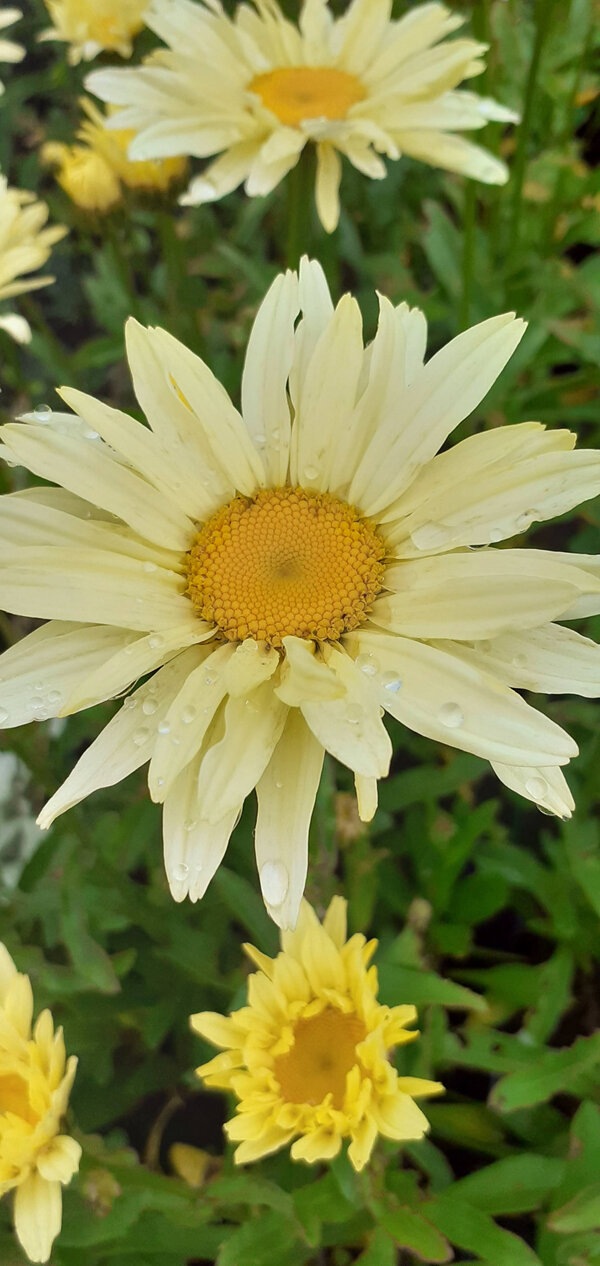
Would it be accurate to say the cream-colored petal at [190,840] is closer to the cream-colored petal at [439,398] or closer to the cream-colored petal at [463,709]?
the cream-colored petal at [463,709]

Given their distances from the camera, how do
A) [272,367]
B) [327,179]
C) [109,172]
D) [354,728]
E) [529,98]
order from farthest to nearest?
[109,172] < [529,98] < [327,179] < [272,367] < [354,728]

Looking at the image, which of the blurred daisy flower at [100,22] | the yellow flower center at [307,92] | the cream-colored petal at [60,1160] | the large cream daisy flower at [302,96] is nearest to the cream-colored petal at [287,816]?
the cream-colored petal at [60,1160]

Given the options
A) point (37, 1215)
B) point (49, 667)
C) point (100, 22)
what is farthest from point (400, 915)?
point (100, 22)

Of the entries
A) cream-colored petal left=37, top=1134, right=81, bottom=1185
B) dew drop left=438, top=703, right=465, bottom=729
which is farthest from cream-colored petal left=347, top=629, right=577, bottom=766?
cream-colored petal left=37, top=1134, right=81, bottom=1185

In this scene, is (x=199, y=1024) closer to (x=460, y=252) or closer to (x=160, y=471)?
(x=160, y=471)

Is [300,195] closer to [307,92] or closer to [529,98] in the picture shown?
[307,92]

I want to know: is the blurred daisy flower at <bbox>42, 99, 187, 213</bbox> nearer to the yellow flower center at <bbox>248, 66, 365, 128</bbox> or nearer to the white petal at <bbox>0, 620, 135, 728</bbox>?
the yellow flower center at <bbox>248, 66, 365, 128</bbox>
